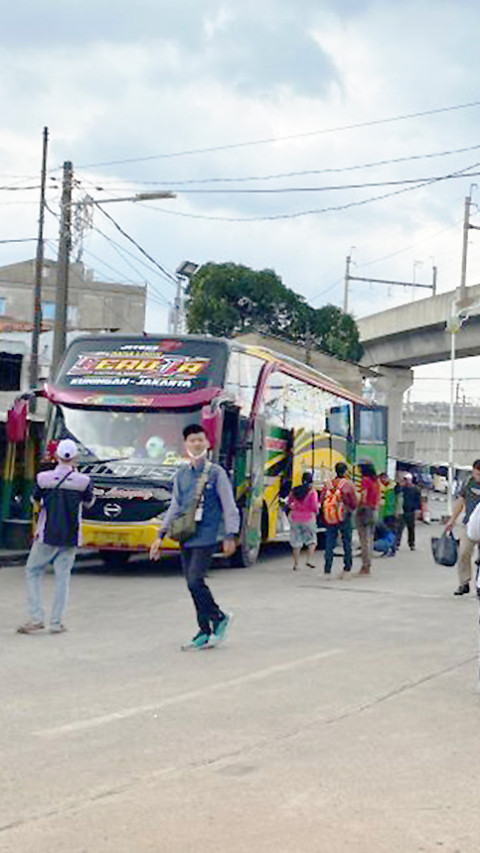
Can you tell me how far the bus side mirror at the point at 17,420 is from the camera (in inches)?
761

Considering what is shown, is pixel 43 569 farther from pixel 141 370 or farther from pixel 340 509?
pixel 141 370

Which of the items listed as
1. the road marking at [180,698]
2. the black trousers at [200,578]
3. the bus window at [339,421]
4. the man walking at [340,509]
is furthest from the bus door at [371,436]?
the road marking at [180,698]

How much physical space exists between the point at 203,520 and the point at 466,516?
249 inches

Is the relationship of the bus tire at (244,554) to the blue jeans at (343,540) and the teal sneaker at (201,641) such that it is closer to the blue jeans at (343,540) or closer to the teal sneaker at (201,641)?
the blue jeans at (343,540)

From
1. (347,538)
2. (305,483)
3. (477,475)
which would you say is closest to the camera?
(477,475)

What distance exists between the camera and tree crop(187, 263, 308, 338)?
49763 mm

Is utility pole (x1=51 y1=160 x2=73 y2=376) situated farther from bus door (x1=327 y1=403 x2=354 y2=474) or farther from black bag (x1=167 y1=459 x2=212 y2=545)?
black bag (x1=167 y1=459 x2=212 y2=545)

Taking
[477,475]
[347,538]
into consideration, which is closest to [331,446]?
[347,538]

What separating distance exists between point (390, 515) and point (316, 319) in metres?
27.0

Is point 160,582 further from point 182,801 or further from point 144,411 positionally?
point 182,801

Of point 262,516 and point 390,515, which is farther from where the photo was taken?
point 390,515

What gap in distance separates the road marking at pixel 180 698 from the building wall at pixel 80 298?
63220 millimetres

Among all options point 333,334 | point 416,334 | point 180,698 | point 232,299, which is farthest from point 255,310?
point 180,698

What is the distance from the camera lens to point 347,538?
20.3 meters
